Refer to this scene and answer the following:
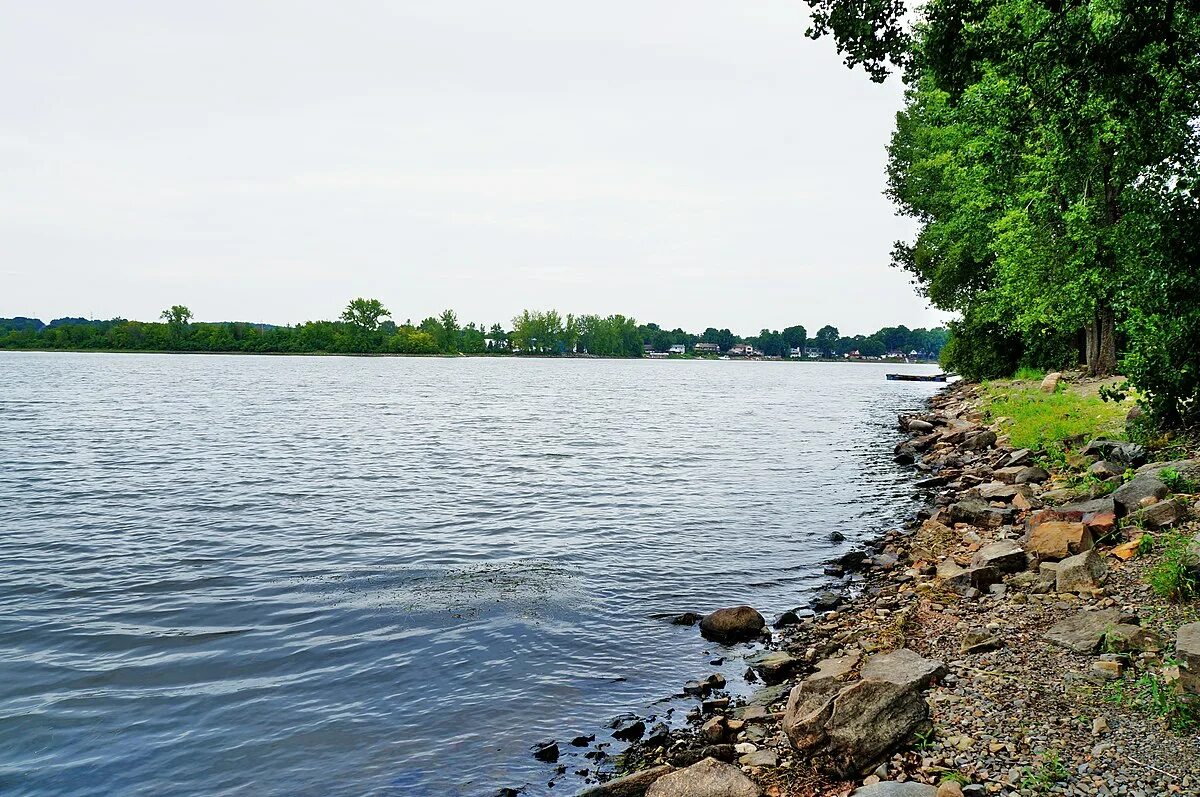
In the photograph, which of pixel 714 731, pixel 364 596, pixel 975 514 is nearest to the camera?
pixel 714 731

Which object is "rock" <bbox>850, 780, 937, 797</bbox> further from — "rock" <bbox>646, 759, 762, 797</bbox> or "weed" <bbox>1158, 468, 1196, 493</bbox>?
"weed" <bbox>1158, 468, 1196, 493</bbox>

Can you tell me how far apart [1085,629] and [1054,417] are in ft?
63.1

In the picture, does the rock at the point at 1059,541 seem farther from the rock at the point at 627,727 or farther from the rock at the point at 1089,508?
the rock at the point at 627,727

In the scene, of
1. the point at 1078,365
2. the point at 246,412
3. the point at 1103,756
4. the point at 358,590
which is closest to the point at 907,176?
the point at 1078,365

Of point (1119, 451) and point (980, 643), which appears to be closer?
point (980, 643)

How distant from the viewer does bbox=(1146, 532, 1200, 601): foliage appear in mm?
8367

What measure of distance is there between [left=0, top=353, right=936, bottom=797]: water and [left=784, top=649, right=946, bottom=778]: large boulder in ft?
8.33

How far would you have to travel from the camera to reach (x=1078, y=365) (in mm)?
43406

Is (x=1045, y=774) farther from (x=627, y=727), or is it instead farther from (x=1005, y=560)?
(x=1005, y=560)

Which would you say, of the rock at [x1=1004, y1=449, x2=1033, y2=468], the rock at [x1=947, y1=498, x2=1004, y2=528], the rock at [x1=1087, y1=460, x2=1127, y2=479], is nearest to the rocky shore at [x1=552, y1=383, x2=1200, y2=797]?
the rock at [x1=1087, y1=460, x2=1127, y2=479]

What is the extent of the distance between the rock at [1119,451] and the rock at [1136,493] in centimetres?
300

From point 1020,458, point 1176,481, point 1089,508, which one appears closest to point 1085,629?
point 1176,481

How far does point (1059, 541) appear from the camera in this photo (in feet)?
37.0

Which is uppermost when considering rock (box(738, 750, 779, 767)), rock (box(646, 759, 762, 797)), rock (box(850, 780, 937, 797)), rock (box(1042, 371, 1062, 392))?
rock (box(1042, 371, 1062, 392))
